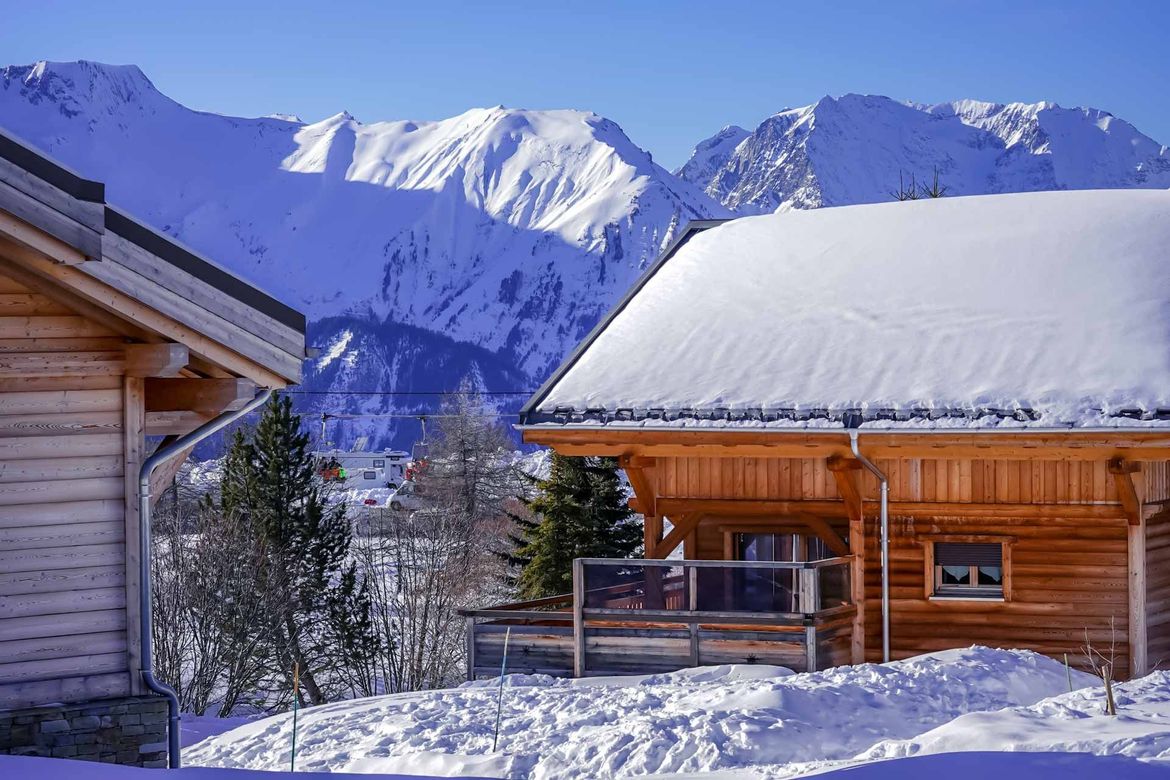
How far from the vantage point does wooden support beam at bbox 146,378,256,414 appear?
9898 millimetres

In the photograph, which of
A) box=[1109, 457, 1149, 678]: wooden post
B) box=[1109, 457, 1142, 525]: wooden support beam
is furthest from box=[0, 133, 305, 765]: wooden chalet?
box=[1109, 457, 1149, 678]: wooden post

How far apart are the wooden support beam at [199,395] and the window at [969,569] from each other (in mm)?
9100

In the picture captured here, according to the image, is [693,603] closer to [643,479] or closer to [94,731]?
[643,479]

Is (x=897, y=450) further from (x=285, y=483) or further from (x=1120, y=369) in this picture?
(x=285, y=483)

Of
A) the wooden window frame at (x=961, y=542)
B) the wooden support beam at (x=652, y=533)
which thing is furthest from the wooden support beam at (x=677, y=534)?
the wooden window frame at (x=961, y=542)

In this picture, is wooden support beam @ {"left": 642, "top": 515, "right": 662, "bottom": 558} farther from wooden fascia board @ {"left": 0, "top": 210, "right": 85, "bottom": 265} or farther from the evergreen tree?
the evergreen tree

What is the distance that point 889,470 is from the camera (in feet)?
53.3

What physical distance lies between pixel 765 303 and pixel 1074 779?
1179 centimetres

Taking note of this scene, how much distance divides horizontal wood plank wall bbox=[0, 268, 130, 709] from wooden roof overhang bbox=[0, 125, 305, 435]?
113 millimetres

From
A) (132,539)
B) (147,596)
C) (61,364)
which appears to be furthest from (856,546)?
(61,364)

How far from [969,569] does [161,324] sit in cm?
1020

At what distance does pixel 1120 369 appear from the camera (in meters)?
15.1

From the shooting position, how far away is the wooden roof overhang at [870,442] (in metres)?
14.5

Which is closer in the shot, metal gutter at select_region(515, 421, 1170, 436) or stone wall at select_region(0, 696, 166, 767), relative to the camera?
stone wall at select_region(0, 696, 166, 767)
